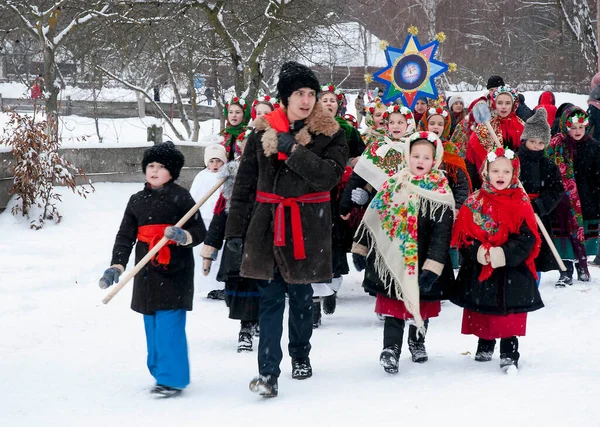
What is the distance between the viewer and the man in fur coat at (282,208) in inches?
180

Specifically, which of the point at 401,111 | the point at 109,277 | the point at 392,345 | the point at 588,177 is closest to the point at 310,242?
the point at 392,345

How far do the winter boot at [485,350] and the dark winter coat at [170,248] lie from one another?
6.19 ft

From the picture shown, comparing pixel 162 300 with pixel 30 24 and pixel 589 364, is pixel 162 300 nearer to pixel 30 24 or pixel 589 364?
pixel 589 364

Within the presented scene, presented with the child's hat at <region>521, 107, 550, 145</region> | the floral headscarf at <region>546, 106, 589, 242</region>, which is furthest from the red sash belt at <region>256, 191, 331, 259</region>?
the floral headscarf at <region>546, 106, 589, 242</region>

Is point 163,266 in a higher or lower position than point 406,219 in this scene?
lower

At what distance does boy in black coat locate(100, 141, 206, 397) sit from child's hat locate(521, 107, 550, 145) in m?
3.37

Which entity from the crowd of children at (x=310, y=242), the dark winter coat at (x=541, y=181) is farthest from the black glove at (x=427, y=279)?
the dark winter coat at (x=541, y=181)

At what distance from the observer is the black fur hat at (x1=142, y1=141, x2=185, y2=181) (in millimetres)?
4898

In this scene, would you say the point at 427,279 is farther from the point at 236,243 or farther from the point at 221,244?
the point at 221,244

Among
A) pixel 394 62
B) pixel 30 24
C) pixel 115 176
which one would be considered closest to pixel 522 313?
pixel 394 62

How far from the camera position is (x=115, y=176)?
12.1m

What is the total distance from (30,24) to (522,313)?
1123 centimetres

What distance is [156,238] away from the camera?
480 centimetres

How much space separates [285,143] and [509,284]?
5.48 feet
